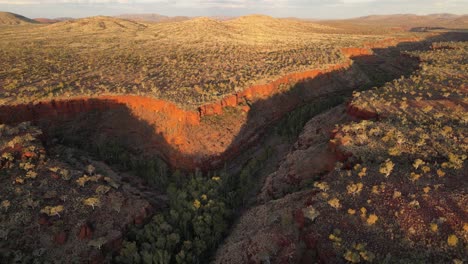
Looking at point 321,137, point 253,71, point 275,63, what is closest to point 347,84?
point 275,63

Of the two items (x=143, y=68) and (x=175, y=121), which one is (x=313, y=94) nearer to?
(x=175, y=121)

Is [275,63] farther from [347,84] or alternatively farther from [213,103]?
[213,103]

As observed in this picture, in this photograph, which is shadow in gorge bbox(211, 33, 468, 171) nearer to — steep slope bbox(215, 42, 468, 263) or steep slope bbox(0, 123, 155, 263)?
steep slope bbox(215, 42, 468, 263)

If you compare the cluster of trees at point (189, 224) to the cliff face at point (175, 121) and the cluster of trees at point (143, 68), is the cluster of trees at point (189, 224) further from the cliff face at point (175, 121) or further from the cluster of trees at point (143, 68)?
the cluster of trees at point (143, 68)

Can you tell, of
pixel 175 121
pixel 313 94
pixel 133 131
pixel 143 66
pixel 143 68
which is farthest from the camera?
pixel 143 66

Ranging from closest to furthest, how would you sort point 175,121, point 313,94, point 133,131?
point 133,131, point 175,121, point 313,94

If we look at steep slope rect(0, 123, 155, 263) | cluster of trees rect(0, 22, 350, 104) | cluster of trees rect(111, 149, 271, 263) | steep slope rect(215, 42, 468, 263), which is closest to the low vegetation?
cluster of trees rect(0, 22, 350, 104)

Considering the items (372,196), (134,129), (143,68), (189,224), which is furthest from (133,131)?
(372,196)

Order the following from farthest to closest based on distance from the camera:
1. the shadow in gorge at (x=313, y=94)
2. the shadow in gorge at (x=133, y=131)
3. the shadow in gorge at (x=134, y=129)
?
the shadow in gorge at (x=313, y=94)
the shadow in gorge at (x=134, y=129)
the shadow in gorge at (x=133, y=131)

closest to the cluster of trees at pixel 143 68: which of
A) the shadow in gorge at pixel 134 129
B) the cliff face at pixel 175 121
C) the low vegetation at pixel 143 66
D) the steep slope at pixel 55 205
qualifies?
the low vegetation at pixel 143 66

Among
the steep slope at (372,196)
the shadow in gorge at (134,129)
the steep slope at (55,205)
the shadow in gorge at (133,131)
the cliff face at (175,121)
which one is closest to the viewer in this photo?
the steep slope at (372,196)
